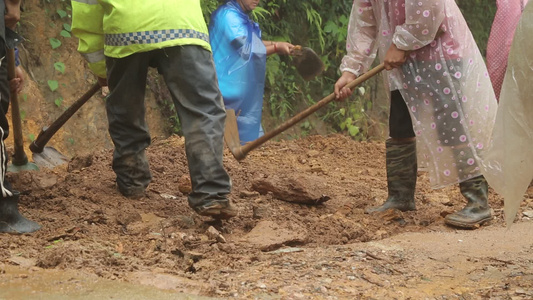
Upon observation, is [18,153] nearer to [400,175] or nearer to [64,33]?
[64,33]

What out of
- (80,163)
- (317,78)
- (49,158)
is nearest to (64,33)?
(49,158)

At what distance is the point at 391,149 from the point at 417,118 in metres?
0.37

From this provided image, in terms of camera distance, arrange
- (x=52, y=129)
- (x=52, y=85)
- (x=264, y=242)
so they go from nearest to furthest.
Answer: (x=264, y=242) → (x=52, y=129) → (x=52, y=85)

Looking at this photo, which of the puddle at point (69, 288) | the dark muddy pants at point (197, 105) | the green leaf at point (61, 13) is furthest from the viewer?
the green leaf at point (61, 13)

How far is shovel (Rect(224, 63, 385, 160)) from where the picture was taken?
168 inches

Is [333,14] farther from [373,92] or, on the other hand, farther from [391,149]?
[391,149]

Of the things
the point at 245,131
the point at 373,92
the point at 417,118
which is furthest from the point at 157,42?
the point at 373,92

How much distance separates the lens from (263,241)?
11.3ft

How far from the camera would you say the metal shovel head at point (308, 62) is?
6234 millimetres

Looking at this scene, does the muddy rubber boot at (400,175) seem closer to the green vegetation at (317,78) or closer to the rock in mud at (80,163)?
the rock in mud at (80,163)

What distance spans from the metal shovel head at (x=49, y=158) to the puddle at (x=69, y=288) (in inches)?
108

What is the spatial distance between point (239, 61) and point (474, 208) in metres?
2.38

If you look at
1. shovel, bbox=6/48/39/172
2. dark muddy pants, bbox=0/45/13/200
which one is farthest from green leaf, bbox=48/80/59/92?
dark muddy pants, bbox=0/45/13/200

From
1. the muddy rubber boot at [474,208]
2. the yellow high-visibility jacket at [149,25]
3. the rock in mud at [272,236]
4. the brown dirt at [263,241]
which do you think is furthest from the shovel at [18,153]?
the muddy rubber boot at [474,208]
